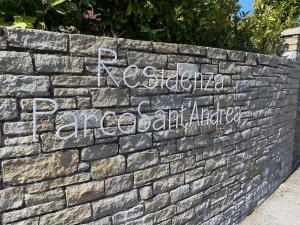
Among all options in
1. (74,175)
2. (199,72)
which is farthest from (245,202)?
(74,175)

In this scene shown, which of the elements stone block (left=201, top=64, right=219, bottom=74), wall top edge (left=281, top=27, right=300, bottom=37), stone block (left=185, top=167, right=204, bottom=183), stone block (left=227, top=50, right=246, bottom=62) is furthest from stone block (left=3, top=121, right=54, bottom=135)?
wall top edge (left=281, top=27, right=300, bottom=37)

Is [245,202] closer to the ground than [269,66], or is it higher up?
closer to the ground

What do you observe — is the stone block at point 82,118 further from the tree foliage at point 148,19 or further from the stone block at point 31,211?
the tree foliage at point 148,19

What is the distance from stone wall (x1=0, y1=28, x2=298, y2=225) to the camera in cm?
205

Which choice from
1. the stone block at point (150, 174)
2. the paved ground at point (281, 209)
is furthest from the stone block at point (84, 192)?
the paved ground at point (281, 209)

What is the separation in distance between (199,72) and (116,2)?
3.18ft

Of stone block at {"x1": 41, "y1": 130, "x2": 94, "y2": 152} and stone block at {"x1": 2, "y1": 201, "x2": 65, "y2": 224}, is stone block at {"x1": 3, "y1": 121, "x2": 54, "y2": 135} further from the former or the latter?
stone block at {"x1": 2, "y1": 201, "x2": 65, "y2": 224}

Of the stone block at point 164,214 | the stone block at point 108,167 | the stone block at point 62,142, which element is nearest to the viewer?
the stone block at point 62,142

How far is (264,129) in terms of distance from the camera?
189 inches

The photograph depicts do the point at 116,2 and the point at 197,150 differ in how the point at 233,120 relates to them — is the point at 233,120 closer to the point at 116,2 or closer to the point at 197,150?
the point at 197,150

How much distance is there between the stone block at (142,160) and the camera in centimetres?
271

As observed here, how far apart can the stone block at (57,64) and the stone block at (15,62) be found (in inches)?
2.0

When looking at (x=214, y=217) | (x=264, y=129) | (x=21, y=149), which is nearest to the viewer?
(x=21, y=149)

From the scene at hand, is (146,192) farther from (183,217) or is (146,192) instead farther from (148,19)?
(148,19)
